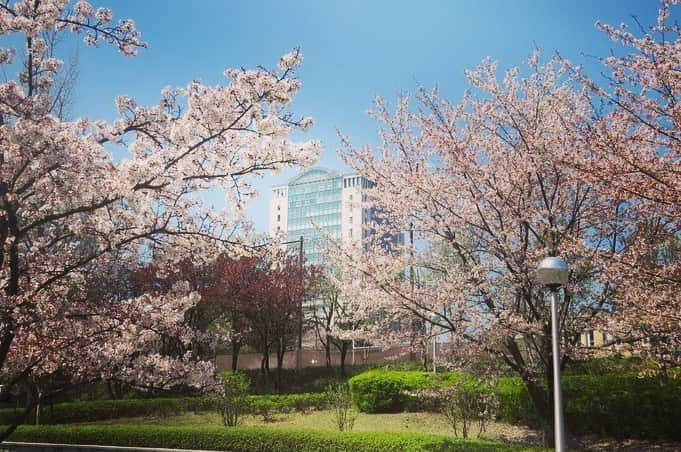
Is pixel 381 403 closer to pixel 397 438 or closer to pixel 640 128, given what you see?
pixel 397 438

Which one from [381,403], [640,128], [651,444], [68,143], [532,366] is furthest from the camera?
[381,403]

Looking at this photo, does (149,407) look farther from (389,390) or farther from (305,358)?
(305,358)

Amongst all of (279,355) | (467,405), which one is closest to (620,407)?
(467,405)

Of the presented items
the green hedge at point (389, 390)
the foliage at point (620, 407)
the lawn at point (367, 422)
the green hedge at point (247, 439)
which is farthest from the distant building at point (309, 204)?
the foliage at point (620, 407)

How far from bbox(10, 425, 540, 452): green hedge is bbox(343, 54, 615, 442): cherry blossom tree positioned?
1.42 meters

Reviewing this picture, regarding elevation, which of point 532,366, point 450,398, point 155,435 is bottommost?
point 155,435

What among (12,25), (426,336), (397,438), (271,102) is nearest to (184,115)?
(271,102)

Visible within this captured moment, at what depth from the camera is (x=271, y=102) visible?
5586 millimetres

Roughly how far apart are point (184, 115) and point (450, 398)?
7.63 m

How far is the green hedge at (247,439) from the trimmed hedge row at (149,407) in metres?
3.25

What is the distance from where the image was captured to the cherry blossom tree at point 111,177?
213 inches

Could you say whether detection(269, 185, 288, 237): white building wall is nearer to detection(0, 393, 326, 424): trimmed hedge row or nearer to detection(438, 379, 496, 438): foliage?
detection(0, 393, 326, 424): trimmed hedge row

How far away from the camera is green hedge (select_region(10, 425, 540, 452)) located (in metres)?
8.54

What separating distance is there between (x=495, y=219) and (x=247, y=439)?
236 inches
